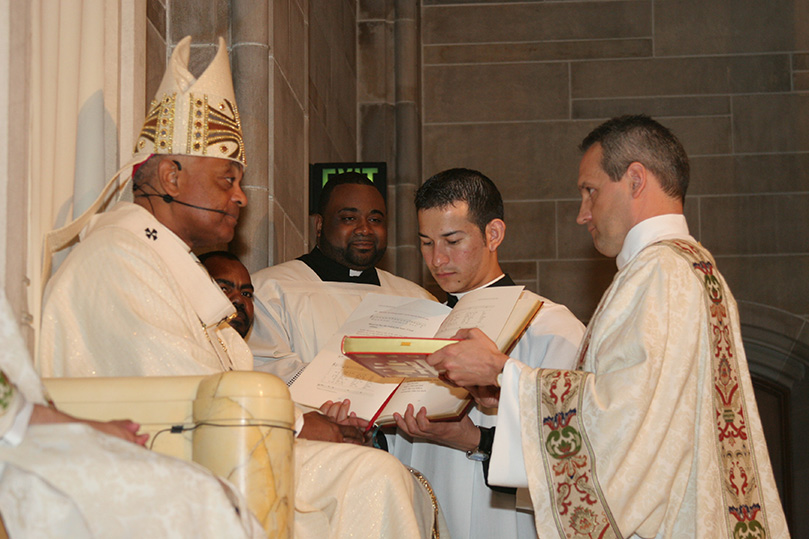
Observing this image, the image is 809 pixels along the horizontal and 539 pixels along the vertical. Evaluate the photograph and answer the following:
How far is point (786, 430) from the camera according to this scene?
29.2 ft

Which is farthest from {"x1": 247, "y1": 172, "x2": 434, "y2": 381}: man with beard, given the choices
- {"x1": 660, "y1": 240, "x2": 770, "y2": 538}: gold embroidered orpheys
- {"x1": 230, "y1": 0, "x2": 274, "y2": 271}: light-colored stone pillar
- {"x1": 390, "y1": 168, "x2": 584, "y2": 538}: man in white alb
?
{"x1": 660, "y1": 240, "x2": 770, "y2": 538}: gold embroidered orpheys

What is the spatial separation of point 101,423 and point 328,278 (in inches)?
127

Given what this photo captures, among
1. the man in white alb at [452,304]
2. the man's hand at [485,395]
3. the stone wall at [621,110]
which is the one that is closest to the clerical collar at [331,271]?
the man in white alb at [452,304]

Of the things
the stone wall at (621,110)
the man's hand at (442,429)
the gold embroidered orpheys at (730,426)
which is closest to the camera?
the gold embroidered orpheys at (730,426)

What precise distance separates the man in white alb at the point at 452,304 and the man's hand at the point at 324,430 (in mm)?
342

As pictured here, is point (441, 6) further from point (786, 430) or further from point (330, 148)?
point (786, 430)

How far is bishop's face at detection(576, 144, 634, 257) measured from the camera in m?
3.60

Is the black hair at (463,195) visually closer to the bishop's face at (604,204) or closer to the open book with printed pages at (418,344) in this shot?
the open book with printed pages at (418,344)

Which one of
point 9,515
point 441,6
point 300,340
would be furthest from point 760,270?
point 9,515

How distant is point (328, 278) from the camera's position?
18.0ft

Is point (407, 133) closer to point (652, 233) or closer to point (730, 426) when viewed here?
point (652, 233)

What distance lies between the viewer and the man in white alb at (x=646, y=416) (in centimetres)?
309

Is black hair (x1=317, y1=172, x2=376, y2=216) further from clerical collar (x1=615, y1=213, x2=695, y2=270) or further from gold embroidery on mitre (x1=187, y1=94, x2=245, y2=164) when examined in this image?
clerical collar (x1=615, y1=213, x2=695, y2=270)

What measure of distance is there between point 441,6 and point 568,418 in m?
6.82
